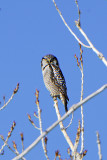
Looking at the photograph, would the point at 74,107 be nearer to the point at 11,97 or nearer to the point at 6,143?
the point at 6,143

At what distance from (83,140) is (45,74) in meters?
4.71

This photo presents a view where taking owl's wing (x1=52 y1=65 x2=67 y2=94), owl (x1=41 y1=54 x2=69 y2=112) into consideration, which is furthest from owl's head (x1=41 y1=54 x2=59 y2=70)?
owl's wing (x1=52 y1=65 x2=67 y2=94)

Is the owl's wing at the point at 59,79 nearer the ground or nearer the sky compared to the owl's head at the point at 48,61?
nearer the ground

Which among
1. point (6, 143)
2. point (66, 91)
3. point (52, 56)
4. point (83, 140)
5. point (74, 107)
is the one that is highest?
point (52, 56)

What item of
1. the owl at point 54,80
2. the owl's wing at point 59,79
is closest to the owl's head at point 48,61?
the owl at point 54,80

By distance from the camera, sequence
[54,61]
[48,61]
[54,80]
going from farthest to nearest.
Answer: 1. [54,61]
2. [48,61]
3. [54,80]

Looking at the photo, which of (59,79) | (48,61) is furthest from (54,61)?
(59,79)

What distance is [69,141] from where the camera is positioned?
14.1ft

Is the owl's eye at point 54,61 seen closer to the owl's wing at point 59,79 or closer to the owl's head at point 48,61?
the owl's head at point 48,61

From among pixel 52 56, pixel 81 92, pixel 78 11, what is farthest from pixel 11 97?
pixel 52 56

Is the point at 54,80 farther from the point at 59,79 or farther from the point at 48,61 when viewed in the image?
the point at 48,61

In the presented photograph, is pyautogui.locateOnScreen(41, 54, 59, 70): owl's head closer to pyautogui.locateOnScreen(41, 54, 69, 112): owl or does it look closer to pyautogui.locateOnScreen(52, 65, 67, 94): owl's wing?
pyautogui.locateOnScreen(41, 54, 69, 112): owl

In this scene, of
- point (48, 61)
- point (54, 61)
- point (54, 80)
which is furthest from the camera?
point (54, 61)

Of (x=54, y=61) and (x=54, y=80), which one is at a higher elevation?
(x=54, y=61)
